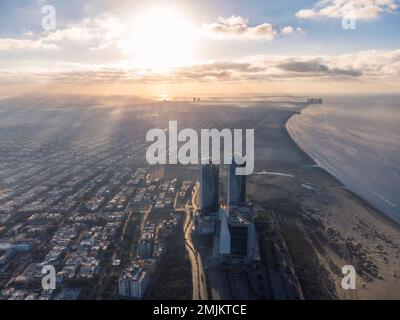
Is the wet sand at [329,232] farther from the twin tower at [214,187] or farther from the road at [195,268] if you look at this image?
the road at [195,268]

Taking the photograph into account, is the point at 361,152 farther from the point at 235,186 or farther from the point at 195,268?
the point at 195,268

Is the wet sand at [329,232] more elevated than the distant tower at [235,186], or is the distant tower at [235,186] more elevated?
the distant tower at [235,186]

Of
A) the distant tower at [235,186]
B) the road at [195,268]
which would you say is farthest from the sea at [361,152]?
the road at [195,268]

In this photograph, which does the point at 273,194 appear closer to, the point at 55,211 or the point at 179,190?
the point at 179,190

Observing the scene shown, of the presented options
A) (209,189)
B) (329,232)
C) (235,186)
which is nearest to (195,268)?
(209,189)

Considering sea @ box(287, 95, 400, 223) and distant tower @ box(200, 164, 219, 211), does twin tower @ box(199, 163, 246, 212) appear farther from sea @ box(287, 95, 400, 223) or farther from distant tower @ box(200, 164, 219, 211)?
sea @ box(287, 95, 400, 223)

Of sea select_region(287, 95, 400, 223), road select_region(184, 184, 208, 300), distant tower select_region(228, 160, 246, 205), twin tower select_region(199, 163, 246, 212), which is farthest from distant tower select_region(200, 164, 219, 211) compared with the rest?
sea select_region(287, 95, 400, 223)
